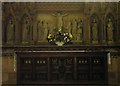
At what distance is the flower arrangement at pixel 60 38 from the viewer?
9.95 m

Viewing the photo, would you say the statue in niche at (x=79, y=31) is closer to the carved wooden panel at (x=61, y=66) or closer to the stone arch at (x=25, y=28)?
the carved wooden panel at (x=61, y=66)

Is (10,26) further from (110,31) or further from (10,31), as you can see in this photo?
(110,31)

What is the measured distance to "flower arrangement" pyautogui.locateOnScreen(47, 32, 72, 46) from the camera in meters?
9.95

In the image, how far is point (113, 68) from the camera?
9.88m

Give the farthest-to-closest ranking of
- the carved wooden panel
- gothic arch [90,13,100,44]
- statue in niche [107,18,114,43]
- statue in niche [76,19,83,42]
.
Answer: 1. statue in niche [76,19,83,42]
2. gothic arch [90,13,100,44]
3. statue in niche [107,18,114,43]
4. the carved wooden panel

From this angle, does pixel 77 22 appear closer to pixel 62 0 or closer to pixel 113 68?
pixel 62 0

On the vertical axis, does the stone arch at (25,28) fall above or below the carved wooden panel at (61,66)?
above

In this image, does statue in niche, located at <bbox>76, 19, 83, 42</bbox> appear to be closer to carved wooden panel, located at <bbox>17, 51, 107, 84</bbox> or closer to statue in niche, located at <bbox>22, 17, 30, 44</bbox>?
carved wooden panel, located at <bbox>17, 51, 107, 84</bbox>

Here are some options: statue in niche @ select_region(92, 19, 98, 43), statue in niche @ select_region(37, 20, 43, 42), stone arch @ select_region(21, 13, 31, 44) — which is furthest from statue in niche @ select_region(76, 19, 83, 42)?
stone arch @ select_region(21, 13, 31, 44)

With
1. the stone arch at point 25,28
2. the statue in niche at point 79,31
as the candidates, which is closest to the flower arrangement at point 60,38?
the statue in niche at point 79,31

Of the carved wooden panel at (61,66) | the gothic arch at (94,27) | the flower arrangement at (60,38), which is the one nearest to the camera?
the carved wooden panel at (61,66)

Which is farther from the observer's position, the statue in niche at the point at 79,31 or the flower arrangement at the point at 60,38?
the statue in niche at the point at 79,31

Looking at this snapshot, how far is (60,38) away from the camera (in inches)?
394

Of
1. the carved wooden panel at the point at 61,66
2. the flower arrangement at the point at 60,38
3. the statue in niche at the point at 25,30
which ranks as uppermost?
the statue in niche at the point at 25,30
